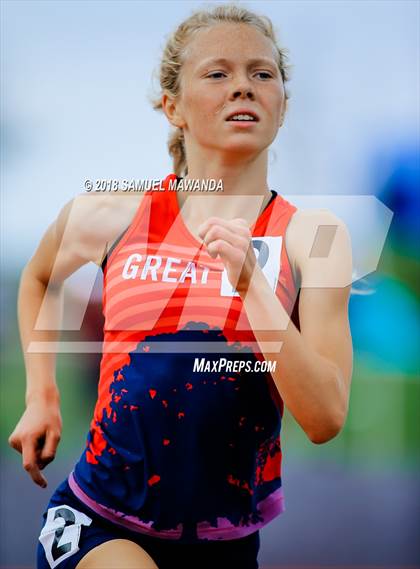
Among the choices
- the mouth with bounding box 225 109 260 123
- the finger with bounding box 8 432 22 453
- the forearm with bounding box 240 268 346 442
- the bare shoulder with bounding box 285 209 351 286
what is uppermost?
the mouth with bounding box 225 109 260 123

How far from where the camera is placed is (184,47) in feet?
4.62

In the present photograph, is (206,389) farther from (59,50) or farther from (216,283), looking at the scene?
(59,50)

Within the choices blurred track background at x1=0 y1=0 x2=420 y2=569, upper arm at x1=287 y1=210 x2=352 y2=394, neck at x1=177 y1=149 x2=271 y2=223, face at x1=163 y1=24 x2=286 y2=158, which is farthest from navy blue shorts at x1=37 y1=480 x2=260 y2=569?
face at x1=163 y1=24 x2=286 y2=158

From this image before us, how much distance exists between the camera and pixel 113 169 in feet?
4.96

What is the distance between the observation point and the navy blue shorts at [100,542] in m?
1.21

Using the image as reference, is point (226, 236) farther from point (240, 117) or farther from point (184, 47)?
point (184, 47)

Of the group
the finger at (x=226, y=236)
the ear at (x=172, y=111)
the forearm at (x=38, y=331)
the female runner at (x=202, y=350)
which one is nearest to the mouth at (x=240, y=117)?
the female runner at (x=202, y=350)

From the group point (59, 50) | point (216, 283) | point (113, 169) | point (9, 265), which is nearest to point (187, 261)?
point (216, 283)

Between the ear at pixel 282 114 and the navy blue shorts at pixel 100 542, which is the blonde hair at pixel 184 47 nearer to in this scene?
the ear at pixel 282 114

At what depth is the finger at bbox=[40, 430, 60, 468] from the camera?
1391 mm

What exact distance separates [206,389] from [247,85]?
1.84ft

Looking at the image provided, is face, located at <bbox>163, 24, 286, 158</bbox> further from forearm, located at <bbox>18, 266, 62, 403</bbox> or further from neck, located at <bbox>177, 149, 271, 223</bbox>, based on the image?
forearm, located at <bbox>18, 266, 62, 403</bbox>

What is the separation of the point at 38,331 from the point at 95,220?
257 mm

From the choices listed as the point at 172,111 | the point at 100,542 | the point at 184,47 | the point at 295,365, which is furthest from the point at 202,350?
the point at 184,47
